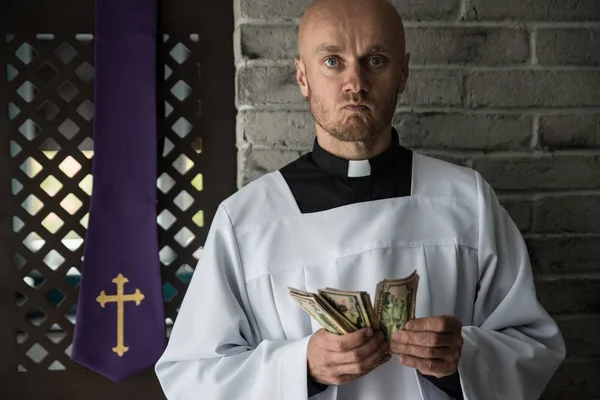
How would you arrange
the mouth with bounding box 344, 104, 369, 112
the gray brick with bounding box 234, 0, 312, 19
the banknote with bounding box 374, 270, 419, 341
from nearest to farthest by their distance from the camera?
the banknote with bounding box 374, 270, 419, 341
the mouth with bounding box 344, 104, 369, 112
the gray brick with bounding box 234, 0, 312, 19

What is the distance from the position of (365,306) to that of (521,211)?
0.96m

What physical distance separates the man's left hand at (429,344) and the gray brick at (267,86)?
2.84 feet

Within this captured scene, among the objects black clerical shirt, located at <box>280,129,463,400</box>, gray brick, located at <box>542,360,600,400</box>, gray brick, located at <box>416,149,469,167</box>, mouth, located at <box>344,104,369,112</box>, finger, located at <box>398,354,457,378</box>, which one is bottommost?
gray brick, located at <box>542,360,600,400</box>

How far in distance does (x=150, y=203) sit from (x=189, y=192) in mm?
148

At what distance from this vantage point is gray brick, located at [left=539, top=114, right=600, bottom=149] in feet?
6.51

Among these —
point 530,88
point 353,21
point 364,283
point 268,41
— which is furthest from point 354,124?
point 530,88

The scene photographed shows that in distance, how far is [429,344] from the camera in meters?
1.30

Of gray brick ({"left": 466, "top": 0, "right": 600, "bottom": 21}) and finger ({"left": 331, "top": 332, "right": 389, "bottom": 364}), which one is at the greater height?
gray brick ({"left": 466, "top": 0, "right": 600, "bottom": 21})

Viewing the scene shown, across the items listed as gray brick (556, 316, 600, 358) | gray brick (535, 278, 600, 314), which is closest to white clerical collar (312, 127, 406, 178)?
gray brick (535, 278, 600, 314)

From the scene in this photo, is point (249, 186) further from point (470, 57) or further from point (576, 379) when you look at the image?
point (576, 379)

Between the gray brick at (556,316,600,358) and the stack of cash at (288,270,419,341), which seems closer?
the stack of cash at (288,270,419,341)

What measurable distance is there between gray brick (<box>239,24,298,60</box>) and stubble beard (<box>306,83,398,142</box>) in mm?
353

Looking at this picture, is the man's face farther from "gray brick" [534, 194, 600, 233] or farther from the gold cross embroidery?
the gold cross embroidery

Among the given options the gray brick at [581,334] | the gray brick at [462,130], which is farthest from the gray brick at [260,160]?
the gray brick at [581,334]
